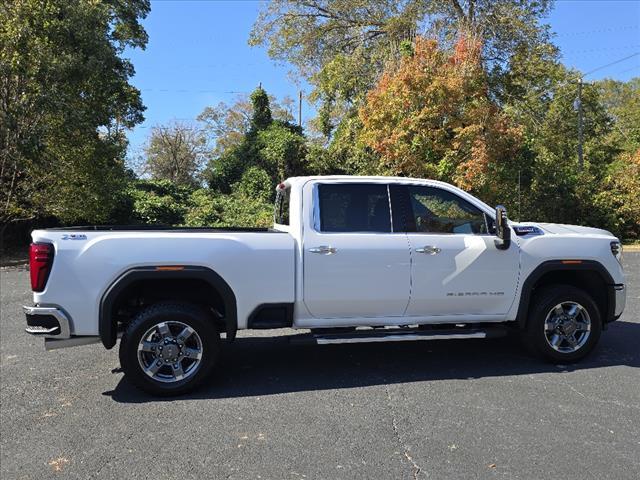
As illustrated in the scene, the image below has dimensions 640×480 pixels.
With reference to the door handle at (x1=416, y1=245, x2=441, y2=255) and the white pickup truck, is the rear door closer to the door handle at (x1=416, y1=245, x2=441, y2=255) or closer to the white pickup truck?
the white pickup truck

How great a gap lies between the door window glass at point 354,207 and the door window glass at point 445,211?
12.8 inches

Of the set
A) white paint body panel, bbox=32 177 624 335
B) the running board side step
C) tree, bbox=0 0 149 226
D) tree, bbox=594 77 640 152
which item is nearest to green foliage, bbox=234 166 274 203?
tree, bbox=0 0 149 226

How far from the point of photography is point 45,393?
5031 mm

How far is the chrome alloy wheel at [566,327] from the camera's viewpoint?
18.2 ft

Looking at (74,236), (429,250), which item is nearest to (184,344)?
(74,236)

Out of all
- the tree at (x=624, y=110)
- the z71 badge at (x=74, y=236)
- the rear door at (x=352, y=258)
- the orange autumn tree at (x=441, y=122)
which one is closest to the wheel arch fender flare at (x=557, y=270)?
the rear door at (x=352, y=258)

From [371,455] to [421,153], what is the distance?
13.6m

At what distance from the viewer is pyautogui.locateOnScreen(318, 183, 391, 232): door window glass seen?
5.27 metres

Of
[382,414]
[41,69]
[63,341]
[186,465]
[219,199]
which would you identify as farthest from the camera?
[219,199]

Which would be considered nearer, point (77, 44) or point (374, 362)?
point (374, 362)

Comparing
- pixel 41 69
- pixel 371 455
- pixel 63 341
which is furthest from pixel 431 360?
pixel 41 69

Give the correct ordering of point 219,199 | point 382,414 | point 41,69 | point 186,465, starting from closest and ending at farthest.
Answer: point 186,465 < point 382,414 < point 41,69 < point 219,199

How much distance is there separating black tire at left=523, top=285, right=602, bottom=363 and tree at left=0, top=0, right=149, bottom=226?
551 inches

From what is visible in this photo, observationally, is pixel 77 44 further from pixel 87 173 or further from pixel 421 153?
pixel 421 153
